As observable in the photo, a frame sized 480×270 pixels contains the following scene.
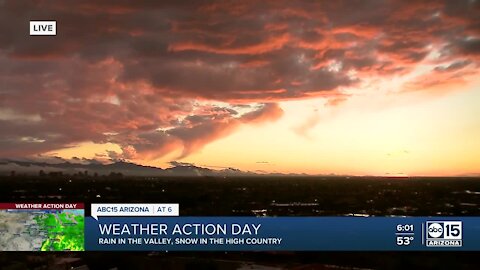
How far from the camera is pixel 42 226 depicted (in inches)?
153

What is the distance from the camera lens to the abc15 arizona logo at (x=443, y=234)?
3.84 meters

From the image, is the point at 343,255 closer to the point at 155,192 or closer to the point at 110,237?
the point at 155,192

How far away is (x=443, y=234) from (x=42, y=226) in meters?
3.58

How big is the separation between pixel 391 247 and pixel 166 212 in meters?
2.03

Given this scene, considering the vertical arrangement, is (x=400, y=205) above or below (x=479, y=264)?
above

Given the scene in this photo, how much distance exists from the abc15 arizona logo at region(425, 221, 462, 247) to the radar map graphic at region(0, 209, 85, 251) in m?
3.10

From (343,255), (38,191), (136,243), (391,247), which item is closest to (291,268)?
(343,255)

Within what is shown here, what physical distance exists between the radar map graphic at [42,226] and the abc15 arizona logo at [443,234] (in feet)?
10.2

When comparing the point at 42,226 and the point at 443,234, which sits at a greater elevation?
the point at 42,226

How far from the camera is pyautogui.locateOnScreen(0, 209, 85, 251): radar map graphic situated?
3.89m

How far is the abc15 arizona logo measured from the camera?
384cm

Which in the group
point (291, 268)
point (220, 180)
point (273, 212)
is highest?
point (220, 180)

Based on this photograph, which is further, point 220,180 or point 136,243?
point 220,180

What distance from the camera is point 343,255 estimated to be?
410 cm
